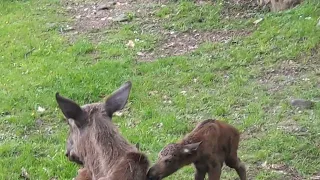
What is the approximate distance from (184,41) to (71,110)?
7.34m

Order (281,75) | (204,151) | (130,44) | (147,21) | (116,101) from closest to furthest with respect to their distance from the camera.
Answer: (116,101), (204,151), (281,75), (130,44), (147,21)

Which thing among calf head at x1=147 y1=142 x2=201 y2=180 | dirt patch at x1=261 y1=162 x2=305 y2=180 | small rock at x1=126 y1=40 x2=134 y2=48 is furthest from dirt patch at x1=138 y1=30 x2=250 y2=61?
calf head at x1=147 y1=142 x2=201 y2=180

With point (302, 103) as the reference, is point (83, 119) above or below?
above

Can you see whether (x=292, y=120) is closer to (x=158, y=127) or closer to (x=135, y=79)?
(x=158, y=127)

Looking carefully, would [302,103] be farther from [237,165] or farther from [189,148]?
[189,148]

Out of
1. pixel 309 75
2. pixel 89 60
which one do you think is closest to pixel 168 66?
pixel 89 60

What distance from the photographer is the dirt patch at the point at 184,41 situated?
11969 millimetres

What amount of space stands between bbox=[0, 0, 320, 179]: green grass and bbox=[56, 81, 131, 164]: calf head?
2404 millimetres

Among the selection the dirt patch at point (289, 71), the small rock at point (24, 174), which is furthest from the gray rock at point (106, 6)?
the small rock at point (24, 174)

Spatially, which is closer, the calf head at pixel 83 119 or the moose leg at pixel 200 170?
the calf head at pixel 83 119

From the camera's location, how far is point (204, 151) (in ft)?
21.1

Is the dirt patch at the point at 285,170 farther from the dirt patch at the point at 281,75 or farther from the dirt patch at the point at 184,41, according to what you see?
the dirt patch at the point at 184,41

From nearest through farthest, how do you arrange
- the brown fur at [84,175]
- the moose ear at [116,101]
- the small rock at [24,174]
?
the moose ear at [116,101] < the brown fur at [84,175] < the small rock at [24,174]

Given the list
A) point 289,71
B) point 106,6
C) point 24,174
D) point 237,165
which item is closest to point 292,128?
point 237,165
